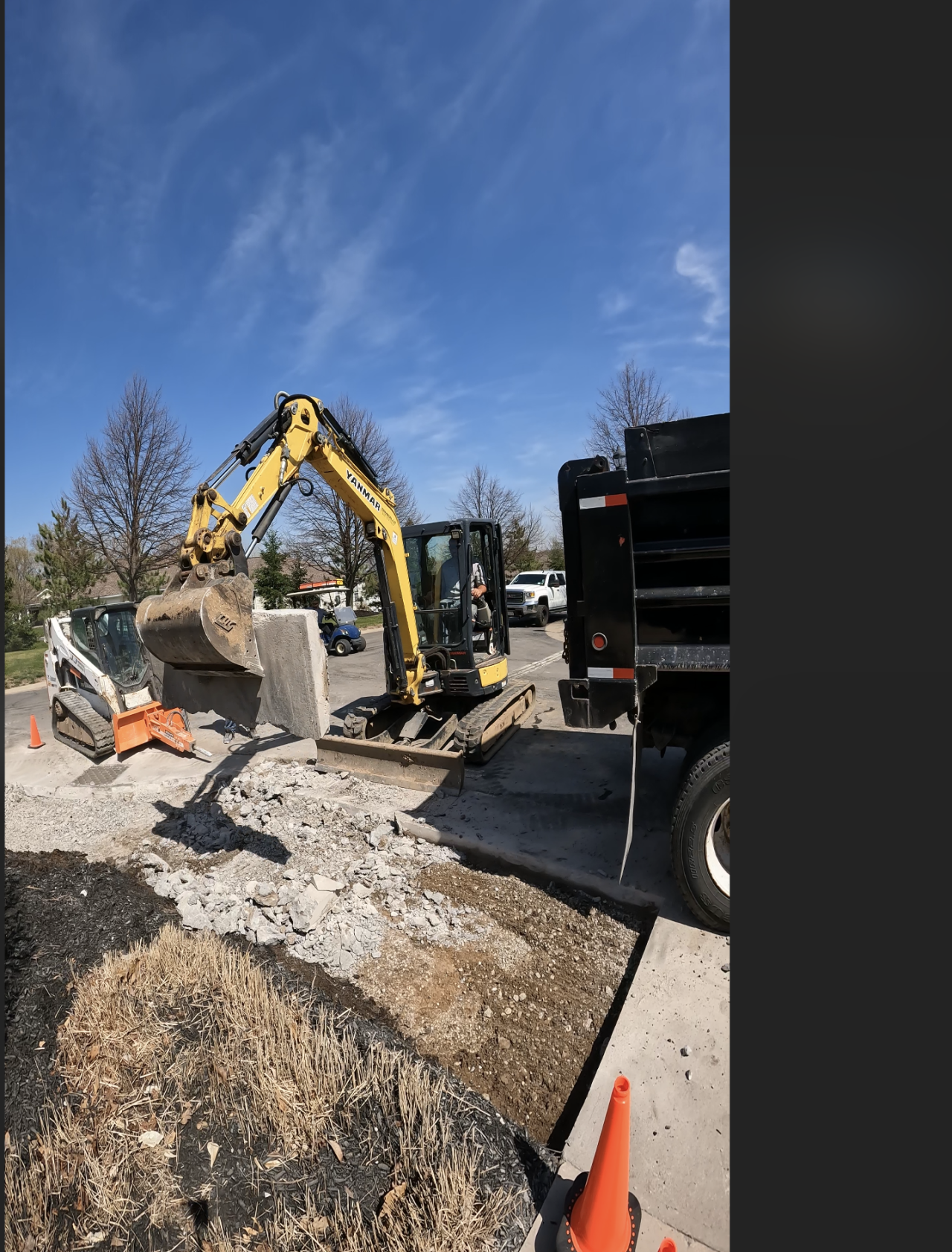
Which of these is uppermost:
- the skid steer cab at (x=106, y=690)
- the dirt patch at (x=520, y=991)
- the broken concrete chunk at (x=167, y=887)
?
the skid steer cab at (x=106, y=690)

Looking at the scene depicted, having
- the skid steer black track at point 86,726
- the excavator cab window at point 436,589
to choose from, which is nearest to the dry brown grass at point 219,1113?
the excavator cab window at point 436,589

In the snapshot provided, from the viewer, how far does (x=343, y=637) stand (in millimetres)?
18422

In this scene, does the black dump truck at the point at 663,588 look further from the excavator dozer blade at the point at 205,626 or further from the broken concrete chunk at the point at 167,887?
the broken concrete chunk at the point at 167,887

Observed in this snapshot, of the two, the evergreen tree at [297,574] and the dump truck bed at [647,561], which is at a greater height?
the evergreen tree at [297,574]

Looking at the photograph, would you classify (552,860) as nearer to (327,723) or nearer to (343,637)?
(327,723)

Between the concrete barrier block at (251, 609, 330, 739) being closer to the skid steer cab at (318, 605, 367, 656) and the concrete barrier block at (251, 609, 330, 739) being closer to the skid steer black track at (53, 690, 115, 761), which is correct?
the skid steer black track at (53, 690, 115, 761)

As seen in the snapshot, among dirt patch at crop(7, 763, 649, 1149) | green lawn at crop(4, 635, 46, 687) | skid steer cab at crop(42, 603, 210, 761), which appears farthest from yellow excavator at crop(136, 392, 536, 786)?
green lawn at crop(4, 635, 46, 687)

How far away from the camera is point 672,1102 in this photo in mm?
2908

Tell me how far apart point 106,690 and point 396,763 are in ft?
15.9

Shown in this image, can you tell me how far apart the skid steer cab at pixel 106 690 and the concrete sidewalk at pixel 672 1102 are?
667 centimetres

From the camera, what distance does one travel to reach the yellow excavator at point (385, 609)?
4492 mm

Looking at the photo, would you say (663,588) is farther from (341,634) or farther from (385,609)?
(341,634)

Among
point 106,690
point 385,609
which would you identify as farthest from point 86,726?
point 385,609

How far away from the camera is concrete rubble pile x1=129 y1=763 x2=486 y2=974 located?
14.6ft
